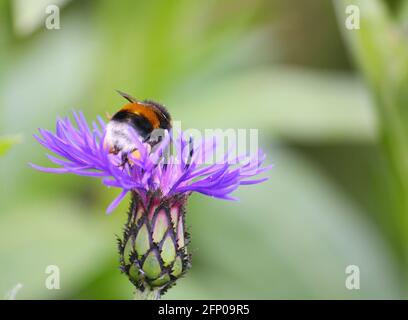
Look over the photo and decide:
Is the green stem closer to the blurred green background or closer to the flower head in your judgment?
the flower head

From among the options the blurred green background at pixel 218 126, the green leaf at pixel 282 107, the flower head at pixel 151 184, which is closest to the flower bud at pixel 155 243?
the flower head at pixel 151 184

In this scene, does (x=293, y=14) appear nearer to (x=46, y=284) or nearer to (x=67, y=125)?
(x=46, y=284)

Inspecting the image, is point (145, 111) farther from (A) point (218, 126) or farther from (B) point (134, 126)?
(A) point (218, 126)

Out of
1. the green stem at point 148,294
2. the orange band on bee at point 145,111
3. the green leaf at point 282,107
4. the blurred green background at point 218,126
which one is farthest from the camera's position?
the green leaf at point 282,107

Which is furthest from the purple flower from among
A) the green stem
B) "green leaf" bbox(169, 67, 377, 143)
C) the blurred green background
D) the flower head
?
"green leaf" bbox(169, 67, 377, 143)

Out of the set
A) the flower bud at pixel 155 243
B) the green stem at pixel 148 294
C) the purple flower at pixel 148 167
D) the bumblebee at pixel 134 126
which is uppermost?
the bumblebee at pixel 134 126

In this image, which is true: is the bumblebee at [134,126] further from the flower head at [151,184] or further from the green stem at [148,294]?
the green stem at [148,294]

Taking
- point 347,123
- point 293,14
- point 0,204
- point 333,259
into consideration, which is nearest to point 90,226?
point 0,204
